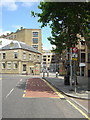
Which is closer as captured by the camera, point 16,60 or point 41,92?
point 41,92

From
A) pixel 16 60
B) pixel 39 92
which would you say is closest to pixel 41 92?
pixel 39 92

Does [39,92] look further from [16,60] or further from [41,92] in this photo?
[16,60]

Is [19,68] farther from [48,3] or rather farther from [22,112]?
[22,112]

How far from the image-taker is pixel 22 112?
616cm

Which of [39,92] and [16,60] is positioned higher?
[16,60]

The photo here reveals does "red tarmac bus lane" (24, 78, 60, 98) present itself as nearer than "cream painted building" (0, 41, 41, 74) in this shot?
Yes

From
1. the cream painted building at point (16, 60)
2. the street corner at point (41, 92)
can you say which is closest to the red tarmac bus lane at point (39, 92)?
the street corner at point (41, 92)

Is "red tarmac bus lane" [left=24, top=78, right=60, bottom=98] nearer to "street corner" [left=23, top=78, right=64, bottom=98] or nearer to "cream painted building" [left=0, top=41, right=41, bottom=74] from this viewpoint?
"street corner" [left=23, top=78, right=64, bottom=98]

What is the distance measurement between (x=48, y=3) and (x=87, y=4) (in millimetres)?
3249

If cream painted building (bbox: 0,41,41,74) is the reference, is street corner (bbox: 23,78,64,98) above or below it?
below

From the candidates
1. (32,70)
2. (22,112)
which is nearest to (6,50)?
(32,70)

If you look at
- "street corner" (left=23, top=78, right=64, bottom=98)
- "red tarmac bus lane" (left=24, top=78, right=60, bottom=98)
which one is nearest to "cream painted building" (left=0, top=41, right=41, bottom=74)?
"red tarmac bus lane" (left=24, top=78, right=60, bottom=98)

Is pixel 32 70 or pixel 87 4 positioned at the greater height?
pixel 87 4

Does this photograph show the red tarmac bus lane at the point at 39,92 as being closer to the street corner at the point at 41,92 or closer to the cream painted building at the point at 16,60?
the street corner at the point at 41,92
